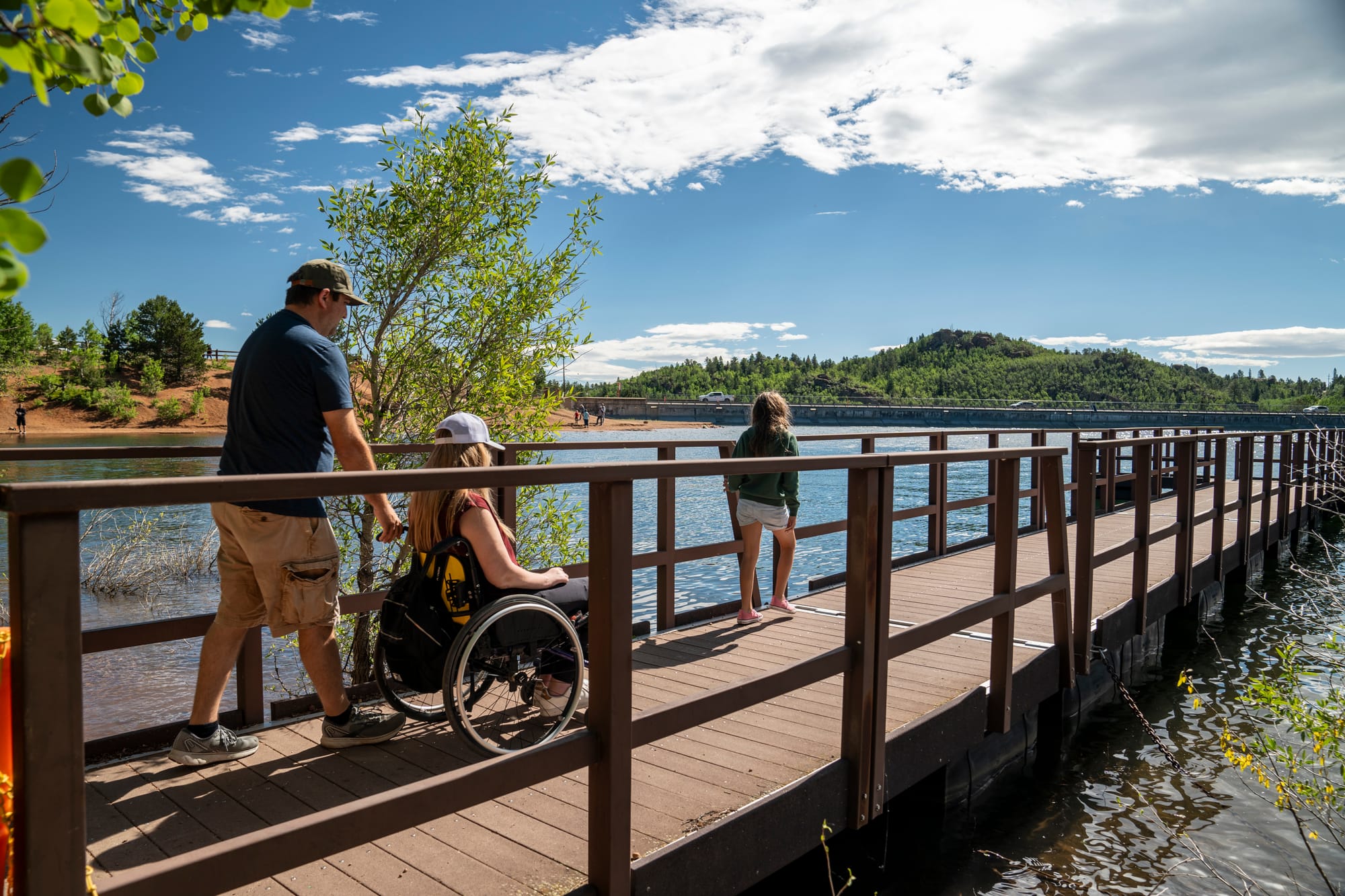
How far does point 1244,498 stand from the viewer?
30.9 feet

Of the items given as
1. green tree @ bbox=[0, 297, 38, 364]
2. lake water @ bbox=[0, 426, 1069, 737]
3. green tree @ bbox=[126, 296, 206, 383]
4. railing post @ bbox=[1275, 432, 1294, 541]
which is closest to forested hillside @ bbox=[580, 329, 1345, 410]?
green tree @ bbox=[126, 296, 206, 383]

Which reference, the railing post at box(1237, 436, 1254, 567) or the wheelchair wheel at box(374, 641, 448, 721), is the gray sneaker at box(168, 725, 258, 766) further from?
the railing post at box(1237, 436, 1254, 567)

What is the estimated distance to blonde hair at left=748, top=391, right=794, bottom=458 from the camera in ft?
17.4

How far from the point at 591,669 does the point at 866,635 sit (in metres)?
1.26

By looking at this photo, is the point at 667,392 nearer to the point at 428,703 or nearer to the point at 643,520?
the point at 643,520

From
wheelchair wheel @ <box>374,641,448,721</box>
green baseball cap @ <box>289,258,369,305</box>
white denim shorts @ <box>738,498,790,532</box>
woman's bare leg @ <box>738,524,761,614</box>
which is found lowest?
wheelchair wheel @ <box>374,641,448,721</box>

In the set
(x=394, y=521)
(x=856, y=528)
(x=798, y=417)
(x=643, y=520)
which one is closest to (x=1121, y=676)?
(x=856, y=528)

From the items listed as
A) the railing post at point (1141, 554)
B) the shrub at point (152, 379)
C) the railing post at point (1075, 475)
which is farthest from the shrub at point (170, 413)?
the railing post at point (1141, 554)

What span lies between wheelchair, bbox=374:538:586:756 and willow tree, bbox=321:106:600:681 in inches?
168

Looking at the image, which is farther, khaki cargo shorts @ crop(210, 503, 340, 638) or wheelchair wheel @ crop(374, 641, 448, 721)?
wheelchair wheel @ crop(374, 641, 448, 721)

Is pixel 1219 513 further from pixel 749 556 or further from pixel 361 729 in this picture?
pixel 361 729

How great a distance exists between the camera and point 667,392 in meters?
146

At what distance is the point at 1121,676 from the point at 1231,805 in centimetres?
143

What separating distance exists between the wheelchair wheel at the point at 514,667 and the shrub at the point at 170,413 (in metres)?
60.1
